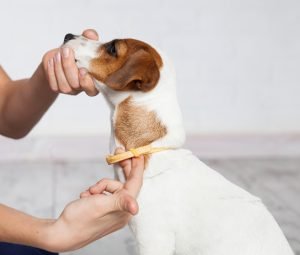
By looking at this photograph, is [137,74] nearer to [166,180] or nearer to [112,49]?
[112,49]

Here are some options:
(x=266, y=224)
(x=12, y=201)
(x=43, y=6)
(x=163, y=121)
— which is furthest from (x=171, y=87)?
(x=43, y=6)

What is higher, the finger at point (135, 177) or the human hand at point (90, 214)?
the finger at point (135, 177)

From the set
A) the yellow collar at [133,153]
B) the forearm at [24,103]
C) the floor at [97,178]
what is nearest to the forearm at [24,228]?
the yellow collar at [133,153]

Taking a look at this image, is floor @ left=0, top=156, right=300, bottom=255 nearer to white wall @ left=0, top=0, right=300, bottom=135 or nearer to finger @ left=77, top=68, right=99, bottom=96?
white wall @ left=0, top=0, right=300, bottom=135

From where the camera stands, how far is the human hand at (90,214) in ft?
3.72

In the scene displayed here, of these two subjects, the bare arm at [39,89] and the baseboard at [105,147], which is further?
the baseboard at [105,147]

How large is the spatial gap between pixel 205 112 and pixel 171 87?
5.35ft

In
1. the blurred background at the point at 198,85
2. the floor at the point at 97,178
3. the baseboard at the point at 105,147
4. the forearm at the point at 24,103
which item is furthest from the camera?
the baseboard at the point at 105,147

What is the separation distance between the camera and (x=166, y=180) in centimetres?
141

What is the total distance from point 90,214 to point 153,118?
37cm

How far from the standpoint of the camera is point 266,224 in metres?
1.36

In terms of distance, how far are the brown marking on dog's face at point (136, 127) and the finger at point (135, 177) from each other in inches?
2.3

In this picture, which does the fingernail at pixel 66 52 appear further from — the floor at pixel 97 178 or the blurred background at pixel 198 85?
the blurred background at pixel 198 85

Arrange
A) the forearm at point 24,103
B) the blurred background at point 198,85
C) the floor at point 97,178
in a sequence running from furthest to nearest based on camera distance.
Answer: the blurred background at point 198,85 < the floor at point 97,178 < the forearm at point 24,103
